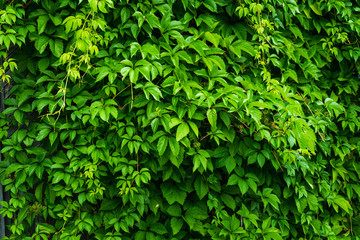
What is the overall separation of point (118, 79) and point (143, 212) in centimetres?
88

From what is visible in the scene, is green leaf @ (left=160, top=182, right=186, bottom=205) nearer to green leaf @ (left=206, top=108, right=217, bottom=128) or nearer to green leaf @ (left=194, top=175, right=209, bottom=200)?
green leaf @ (left=194, top=175, right=209, bottom=200)

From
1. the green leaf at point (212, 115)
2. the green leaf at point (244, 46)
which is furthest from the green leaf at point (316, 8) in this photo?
the green leaf at point (212, 115)

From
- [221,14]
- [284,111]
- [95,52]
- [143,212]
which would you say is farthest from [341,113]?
[95,52]

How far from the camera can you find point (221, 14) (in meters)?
2.54

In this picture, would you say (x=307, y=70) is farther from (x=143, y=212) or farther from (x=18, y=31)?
(x=18, y=31)

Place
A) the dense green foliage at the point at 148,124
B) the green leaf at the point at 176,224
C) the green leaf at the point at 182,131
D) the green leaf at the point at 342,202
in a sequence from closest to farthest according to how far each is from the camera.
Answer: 1. the green leaf at the point at 182,131
2. the dense green foliage at the point at 148,124
3. the green leaf at the point at 176,224
4. the green leaf at the point at 342,202

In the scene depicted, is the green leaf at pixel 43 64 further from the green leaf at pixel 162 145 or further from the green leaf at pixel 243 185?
the green leaf at pixel 243 185

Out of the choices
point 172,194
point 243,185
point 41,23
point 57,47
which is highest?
point 41,23

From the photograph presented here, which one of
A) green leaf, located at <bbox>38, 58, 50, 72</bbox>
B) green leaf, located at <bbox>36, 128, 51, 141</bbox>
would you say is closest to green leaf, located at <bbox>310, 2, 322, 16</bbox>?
green leaf, located at <bbox>38, 58, 50, 72</bbox>

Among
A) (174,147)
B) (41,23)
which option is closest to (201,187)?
(174,147)

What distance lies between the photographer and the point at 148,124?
7.08ft

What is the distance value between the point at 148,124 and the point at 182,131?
0.76 feet

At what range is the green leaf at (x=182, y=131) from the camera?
2.03 metres

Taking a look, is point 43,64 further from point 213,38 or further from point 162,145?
point 213,38
